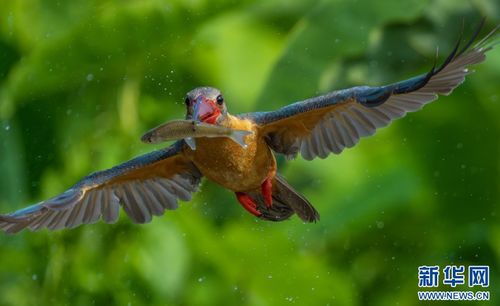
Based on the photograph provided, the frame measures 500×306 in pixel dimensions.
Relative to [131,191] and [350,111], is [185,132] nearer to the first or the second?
[350,111]

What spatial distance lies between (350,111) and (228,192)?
1.74 m

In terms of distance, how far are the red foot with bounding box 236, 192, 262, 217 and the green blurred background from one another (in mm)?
1334

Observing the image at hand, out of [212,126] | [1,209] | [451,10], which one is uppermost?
[451,10]

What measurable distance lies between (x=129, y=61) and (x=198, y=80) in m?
0.30

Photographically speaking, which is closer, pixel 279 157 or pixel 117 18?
pixel 279 157

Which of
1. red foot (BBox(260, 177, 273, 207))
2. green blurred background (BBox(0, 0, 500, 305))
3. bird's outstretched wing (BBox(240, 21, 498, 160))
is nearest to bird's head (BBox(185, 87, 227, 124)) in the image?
bird's outstretched wing (BBox(240, 21, 498, 160))

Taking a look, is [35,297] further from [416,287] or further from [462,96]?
[462,96]

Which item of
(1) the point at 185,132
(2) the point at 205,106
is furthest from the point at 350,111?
(1) the point at 185,132

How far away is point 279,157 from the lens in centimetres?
407

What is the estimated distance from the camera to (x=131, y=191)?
11.3 ft

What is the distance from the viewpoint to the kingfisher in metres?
2.89

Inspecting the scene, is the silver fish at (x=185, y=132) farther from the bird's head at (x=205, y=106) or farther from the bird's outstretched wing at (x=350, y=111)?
the bird's outstretched wing at (x=350, y=111)

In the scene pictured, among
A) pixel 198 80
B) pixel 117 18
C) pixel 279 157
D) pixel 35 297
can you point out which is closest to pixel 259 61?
pixel 198 80

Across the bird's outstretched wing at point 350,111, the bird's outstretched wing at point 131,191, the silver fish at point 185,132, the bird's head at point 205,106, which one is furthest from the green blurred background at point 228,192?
the silver fish at point 185,132
